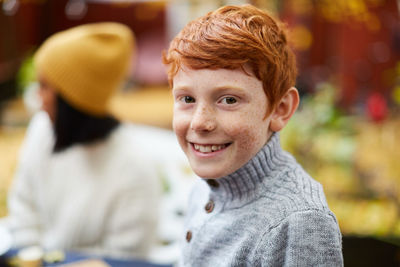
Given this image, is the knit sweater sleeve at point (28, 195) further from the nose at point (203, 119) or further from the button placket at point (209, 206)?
the nose at point (203, 119)

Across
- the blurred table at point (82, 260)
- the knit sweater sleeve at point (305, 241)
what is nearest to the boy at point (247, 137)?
the knit sweater sleeve at point (305, 241)

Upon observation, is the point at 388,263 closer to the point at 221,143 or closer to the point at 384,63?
the point at 221,143

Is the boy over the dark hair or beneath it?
beneath

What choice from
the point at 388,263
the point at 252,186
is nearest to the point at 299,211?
the point at 252,186

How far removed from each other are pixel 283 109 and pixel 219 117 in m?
0.17

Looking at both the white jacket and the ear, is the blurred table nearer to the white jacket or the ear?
the white jacket

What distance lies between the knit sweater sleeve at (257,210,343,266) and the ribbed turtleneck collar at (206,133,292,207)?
0.42 ft

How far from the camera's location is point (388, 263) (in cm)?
173

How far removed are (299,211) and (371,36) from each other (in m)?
6.46

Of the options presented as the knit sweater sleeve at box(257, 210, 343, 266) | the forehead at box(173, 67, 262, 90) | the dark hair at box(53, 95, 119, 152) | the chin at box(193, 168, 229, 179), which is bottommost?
the knit sweater sleeve at box(257, 210, 343, 266)

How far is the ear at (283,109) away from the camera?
95 cm

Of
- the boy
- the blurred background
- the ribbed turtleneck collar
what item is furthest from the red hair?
the blurred background

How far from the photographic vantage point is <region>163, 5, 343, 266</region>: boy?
0.85 metres

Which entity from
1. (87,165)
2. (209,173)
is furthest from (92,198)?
(209,173)
